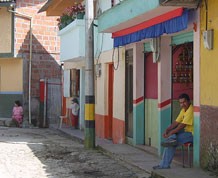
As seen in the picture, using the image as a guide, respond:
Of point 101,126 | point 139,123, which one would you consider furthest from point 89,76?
point 101,126

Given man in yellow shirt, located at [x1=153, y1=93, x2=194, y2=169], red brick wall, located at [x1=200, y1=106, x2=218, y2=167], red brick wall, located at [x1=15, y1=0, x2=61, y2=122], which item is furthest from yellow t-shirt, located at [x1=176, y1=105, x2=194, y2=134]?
red brick wall, located at [x1=15, y1=0, x2=61, y2=122]

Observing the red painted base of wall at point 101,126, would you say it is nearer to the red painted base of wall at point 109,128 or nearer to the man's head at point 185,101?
the red painted base of wall at point 109,128

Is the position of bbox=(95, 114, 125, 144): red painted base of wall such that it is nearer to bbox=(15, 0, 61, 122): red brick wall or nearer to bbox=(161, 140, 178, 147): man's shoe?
bbox=(161, 140, 178, 147): man's shoe

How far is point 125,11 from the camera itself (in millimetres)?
10805

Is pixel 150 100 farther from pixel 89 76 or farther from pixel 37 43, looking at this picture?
pixel 37 43

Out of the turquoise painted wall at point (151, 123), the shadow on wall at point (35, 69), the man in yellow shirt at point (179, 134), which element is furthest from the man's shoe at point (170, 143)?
the shadow on wall at point (35, 69)

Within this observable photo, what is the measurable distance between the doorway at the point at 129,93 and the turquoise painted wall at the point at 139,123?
2.01ft

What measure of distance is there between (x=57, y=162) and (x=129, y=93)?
130 inches

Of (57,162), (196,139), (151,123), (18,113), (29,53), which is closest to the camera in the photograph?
(196,139)

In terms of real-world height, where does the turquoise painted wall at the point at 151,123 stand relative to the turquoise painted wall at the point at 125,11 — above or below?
below

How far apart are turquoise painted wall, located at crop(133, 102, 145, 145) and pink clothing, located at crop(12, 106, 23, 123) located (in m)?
11.1

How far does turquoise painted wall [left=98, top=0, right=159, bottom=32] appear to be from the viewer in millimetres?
9430

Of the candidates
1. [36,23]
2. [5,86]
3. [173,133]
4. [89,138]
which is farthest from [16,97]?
[173,133]

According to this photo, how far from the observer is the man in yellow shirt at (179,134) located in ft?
30.1
